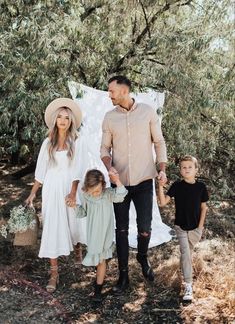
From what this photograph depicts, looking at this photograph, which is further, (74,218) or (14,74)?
(14,74)

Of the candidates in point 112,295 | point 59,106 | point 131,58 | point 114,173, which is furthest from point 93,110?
point 112,295

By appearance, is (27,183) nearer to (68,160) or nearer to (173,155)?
(173,155)

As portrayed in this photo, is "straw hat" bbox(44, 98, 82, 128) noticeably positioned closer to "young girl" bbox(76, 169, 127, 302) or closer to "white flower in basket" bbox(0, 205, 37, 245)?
"young girl" bbox(76, 169, 127, 302)

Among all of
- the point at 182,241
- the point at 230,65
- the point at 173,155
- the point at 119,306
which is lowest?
the point at 119,306

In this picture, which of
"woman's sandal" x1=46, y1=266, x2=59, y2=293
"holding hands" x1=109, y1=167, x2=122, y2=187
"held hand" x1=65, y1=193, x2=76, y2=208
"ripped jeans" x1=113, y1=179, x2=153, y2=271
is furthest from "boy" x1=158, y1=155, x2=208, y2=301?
"woman's sandal" x1=46, y1=266, x2=59, y2=293

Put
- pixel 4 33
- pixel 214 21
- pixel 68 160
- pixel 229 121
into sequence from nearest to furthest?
1. pixel 68 160
2. pixel 4 33
3. pixel 214 21
4. pixel 229 121

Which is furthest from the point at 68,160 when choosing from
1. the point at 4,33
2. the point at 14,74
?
the point at 4,33

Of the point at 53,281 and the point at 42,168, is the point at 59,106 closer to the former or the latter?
the point at 42,168

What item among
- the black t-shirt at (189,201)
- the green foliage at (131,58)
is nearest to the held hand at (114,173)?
the black t-shirt at (189,201)

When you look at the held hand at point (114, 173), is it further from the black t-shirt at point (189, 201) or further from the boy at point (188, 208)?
the black t-shirt at point (189, 201)

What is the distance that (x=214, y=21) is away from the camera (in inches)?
196

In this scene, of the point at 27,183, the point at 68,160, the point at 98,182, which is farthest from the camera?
the point at 27,183

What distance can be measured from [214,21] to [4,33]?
2140mm

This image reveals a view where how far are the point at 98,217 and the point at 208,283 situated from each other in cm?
114
